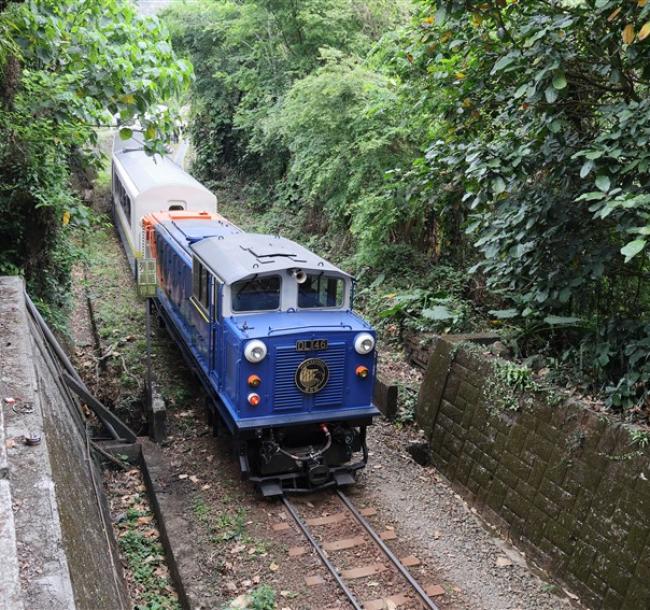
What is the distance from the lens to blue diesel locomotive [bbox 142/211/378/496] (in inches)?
297

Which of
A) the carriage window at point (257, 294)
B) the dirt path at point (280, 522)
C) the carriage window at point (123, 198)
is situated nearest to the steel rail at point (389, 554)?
the dirt path at point (280, 522)

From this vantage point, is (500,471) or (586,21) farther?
(500,471)

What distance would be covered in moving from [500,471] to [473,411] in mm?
928

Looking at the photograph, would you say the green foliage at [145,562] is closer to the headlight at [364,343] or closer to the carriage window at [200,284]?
the carriage window at [200,284]

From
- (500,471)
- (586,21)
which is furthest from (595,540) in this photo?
(586,21)

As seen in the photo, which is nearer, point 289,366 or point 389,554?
point 389,554

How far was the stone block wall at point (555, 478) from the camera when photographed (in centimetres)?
586

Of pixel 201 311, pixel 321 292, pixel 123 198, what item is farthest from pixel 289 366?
pixel 123 198

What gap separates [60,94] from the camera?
7.78 metres

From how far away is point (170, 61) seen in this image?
26.6ft

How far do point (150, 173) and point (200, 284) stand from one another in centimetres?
940

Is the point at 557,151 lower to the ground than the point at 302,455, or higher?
higher

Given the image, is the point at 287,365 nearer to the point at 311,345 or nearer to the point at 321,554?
the point at 311,345

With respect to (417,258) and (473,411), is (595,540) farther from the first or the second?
(417,258)
